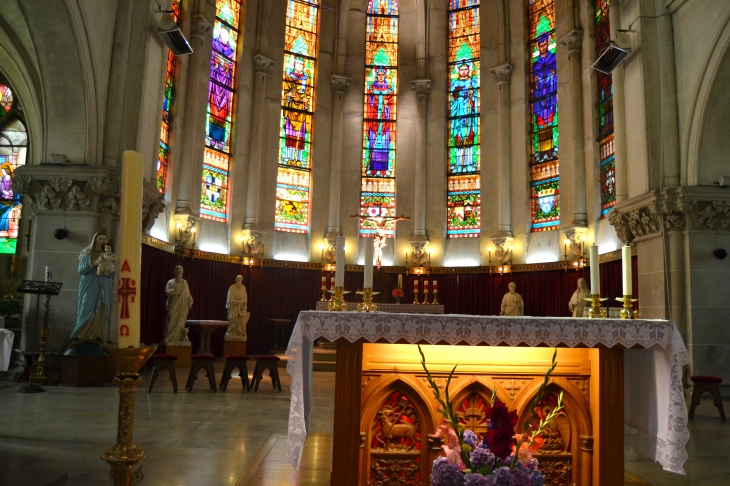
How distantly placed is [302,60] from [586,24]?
859cm

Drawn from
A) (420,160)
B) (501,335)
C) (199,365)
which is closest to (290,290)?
(420,160)

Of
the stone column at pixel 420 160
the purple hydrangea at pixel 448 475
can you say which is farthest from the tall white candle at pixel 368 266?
the stone column at pixel 420 160

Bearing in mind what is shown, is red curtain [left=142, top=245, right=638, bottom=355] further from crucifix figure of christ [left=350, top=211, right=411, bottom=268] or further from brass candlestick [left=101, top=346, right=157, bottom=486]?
brass candlestick [left=101, top=346, right=157, bottom=486]

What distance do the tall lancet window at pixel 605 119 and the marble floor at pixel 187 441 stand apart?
7.15 meters

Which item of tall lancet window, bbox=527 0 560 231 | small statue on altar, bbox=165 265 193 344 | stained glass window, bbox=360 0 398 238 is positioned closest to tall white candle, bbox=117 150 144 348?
small statue on altar, bbox=165 265 193 344

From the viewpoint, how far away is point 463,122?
62.8 ft

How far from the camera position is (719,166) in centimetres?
1097

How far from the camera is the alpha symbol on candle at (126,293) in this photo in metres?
1.96

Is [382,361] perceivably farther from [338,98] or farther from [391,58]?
[391,58]

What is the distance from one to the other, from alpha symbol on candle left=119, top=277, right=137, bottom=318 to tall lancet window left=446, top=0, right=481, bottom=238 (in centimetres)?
1709

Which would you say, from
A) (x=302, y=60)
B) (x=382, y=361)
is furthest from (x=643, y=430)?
(x=302, y=60)

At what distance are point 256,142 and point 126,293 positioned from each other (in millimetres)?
16316

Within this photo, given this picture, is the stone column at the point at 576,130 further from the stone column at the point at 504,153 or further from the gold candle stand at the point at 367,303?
the gold candle stand at the point at 367,303

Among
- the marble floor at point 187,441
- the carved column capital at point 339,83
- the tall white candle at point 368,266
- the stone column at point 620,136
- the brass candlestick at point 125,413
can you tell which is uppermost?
the carved column capital at point 339,83
